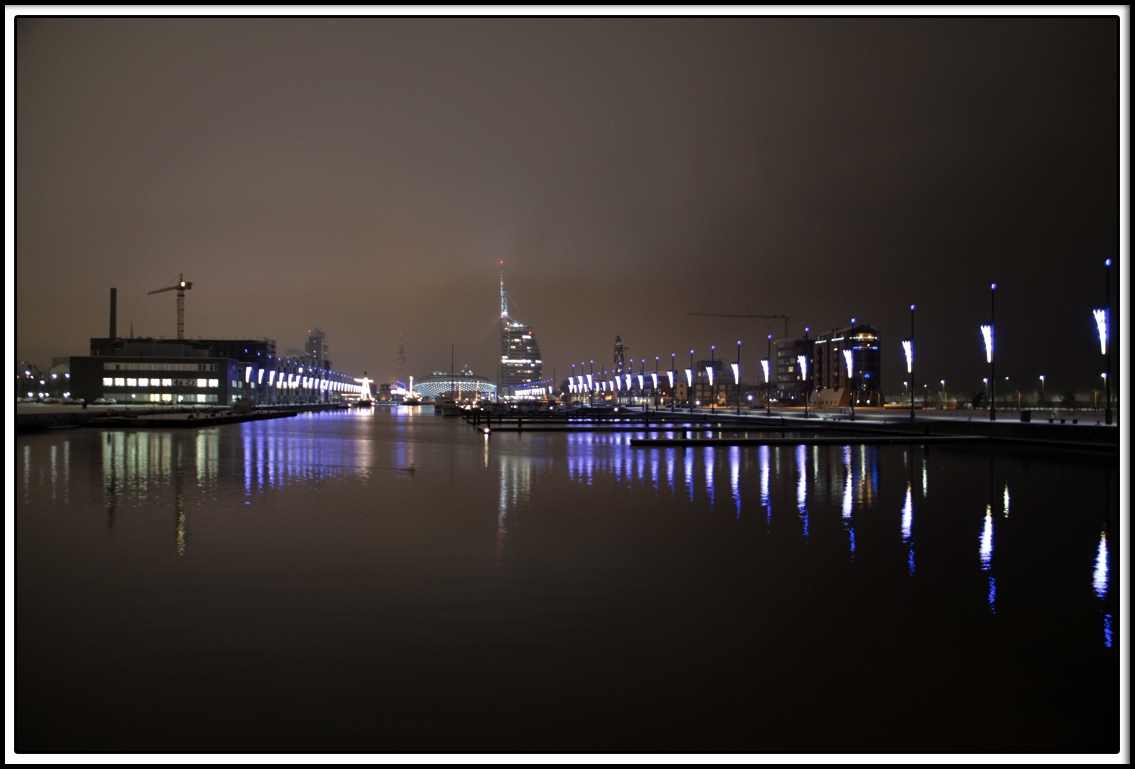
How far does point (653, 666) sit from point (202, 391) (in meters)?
103

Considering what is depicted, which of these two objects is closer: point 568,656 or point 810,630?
point 568,656

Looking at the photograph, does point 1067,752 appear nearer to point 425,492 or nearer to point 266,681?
point 266,681

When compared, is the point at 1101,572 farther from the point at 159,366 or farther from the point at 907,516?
the point at 159,366

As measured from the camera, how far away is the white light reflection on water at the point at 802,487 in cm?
1233

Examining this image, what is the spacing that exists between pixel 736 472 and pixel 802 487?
10.8 feet

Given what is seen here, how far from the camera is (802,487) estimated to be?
16141 millimetres

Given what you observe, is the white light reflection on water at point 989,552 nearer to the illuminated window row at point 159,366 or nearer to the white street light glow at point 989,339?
the white street light glow at point 989,339

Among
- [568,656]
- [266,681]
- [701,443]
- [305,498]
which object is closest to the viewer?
[266,681]

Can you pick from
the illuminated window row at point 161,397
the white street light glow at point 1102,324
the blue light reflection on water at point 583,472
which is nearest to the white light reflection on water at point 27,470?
the blue light reflection on water at point 583,472

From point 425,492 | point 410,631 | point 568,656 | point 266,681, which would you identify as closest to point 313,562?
point 410,631

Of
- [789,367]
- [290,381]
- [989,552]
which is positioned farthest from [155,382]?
[789,367]

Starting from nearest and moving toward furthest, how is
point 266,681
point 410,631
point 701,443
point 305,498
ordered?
point 266,681
point 410,631
point 305,498
point 701,443

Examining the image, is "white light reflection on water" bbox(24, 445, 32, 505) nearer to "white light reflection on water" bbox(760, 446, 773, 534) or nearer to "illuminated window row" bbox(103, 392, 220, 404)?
"white light reflection on water" bbox(760, 446, 773, 534)

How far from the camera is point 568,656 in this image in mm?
5758
